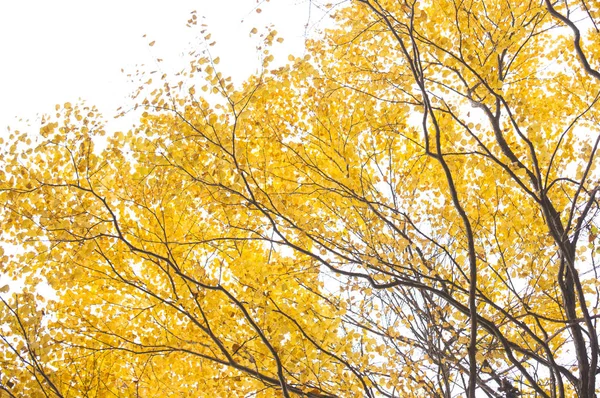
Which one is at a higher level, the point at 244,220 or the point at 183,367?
the point at 244,220

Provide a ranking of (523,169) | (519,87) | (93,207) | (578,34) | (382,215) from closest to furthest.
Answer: (578,34)
(523,169)
(93,207)
(382,215)
(519,87)

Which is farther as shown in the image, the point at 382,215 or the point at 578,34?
the point at 382,215

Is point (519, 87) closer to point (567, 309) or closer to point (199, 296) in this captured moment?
point (567, 309)

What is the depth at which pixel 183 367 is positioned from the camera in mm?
4930

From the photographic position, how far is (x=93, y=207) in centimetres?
367

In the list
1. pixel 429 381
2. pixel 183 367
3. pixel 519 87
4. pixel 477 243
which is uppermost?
pixel 519 87

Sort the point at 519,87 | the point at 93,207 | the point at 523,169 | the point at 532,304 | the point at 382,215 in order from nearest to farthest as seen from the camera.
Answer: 1. the point at 523,169
2. the point at 93,207
3. the point at 382,215
4. the point at 532,304
5. the point at 519,87

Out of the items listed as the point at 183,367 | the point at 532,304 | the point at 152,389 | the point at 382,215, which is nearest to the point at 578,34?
the point at 382,215

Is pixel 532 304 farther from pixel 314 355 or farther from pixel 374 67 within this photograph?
pixel 374 67

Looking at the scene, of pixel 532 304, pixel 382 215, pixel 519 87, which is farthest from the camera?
pixel 519 87

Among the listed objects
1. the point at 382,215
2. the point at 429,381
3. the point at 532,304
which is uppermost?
the point at 382,215

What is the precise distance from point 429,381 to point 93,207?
3.08 meters

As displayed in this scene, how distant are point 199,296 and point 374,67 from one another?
2748 millimetres

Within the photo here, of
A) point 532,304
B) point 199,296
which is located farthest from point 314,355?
point 532,304
